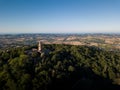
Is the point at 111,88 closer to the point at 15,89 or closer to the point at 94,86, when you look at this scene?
the point at 94,86

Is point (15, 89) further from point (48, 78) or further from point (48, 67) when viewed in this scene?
point (48, 67)

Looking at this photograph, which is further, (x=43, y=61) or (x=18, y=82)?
(x=43, y=61)

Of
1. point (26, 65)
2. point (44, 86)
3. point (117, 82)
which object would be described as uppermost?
point (26, 65)

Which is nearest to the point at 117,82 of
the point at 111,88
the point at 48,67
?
the point at 111,88

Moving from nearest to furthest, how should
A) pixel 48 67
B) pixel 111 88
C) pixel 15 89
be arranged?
pixel 15 89 < pixel 111 88 < pixel 48 67

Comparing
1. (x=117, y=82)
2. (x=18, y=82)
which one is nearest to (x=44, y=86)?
(x=18, y=82)

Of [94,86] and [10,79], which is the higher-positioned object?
[10,79]

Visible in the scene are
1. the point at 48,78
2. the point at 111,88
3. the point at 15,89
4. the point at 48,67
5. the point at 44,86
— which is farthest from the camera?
the point at 48,67
